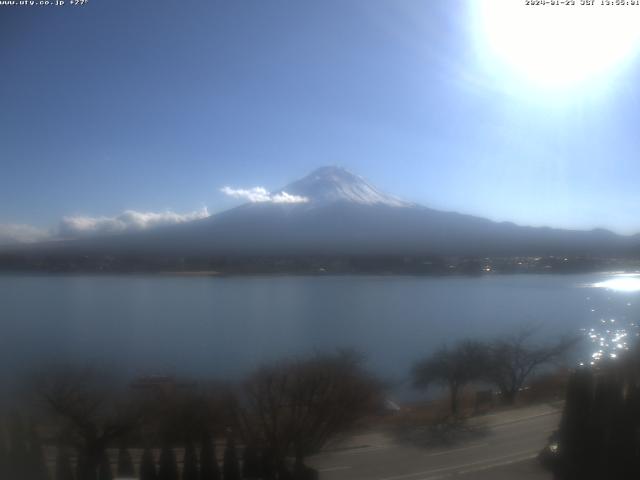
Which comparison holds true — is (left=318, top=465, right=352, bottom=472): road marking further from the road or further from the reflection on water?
the reflection on water

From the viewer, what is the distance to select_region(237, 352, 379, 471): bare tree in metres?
2.59

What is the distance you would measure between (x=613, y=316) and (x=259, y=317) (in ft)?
7.30

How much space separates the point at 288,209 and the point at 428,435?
64.5 inches

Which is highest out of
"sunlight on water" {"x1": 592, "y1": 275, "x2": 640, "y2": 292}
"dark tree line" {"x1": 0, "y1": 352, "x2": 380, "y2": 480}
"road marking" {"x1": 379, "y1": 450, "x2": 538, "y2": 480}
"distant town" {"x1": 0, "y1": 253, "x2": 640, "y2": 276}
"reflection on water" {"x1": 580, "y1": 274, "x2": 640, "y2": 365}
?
"distant town" {"x1": 0, "y1": 253, "x2": 640, "y2": 276}

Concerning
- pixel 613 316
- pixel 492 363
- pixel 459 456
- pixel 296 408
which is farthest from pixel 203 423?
pixel 613 316

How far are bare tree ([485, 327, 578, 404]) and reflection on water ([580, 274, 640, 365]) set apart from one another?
0.19 meters

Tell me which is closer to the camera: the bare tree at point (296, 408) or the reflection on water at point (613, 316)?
the bare tree at point (296, 408)

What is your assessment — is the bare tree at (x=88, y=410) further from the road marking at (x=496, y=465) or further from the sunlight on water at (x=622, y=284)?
the sunlight on water at (x=622, y=284)

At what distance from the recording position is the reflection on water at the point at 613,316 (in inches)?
119

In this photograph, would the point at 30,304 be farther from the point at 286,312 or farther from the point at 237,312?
the point at 286,312

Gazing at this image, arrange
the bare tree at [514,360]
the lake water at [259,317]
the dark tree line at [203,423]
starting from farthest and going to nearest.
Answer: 1. the bare tree at [514,360]
2. the lake water at [259,317]
3. the dark tree line at [203,423]

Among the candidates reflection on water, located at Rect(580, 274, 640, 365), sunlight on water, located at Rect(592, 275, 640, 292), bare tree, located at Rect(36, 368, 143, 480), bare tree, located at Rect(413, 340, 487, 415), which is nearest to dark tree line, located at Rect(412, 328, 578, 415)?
bare tree, located at Rect(413, 340, 487, 415)

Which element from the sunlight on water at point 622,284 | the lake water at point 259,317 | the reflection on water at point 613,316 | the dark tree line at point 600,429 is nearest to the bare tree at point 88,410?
the lake water at point 259,317

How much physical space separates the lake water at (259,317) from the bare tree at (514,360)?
0.08m
